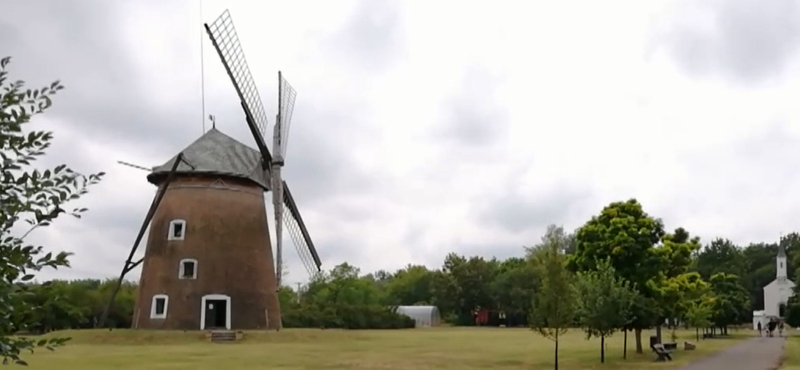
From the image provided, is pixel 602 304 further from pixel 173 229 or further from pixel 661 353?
pixel 173 229

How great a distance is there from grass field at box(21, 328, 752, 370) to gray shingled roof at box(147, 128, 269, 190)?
32.6 ft

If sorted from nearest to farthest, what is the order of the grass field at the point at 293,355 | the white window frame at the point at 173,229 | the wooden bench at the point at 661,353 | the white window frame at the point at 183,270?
the grass field at the point at 293,355 → the wooden bench at the point at 661,353 → the white window frame at the point at 183,270 → the white window frame at the point at 173,229

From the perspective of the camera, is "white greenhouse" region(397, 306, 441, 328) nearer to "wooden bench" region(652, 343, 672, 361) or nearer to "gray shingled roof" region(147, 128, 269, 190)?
"gray shingled roof" region(147, 128, 269, 190)

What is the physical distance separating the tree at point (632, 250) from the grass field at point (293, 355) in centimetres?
284

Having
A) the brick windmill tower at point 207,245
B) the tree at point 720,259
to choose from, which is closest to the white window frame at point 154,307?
the brick windmill tower at point 207,245

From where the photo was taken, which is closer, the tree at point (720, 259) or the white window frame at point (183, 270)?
the white window frame at point (183, 270)

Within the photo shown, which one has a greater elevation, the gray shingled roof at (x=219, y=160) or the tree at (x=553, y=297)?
the gray shingled roof at (x=219, y=160)

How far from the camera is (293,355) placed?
36531mm

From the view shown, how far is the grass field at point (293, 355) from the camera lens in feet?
101

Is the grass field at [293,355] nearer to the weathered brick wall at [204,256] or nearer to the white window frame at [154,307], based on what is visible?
the weathered brick wall at [204,256]

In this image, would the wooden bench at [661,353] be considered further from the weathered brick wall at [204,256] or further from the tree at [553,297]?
the weathered brick wall at [204,256]

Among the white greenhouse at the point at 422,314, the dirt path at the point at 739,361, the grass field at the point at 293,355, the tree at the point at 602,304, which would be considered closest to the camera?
the dirt path at the point at 739,361

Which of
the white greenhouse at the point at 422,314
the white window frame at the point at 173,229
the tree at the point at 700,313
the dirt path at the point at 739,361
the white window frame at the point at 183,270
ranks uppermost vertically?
the white window frame at the point at 173,229

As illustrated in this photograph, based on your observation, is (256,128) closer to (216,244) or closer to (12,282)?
(216,244)
